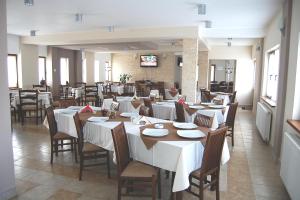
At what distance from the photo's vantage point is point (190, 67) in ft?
22.2

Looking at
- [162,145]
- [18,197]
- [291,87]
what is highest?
[291,87]

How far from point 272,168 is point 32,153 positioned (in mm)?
3980

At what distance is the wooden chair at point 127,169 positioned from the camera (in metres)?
2.48

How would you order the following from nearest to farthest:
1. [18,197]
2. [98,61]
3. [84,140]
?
[18,197] < [84,140] < [98,61]

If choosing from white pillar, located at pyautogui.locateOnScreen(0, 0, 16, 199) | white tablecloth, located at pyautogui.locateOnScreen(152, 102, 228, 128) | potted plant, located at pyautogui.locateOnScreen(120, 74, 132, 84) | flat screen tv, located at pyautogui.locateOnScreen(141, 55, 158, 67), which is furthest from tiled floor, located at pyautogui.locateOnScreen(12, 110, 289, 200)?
flat screen tv, located at pyautogui.locateOnScreen(141, 55, 158, 67)

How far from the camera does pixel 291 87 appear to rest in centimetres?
339

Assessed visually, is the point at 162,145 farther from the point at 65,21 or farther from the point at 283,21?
the point at 65,21

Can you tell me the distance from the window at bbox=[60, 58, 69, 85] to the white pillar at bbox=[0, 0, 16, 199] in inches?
350

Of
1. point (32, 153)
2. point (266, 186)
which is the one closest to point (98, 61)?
point (32, 153)

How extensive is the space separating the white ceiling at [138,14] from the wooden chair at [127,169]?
8.80 feet

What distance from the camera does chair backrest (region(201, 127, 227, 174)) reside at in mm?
2404

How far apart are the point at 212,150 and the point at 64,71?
10273 millimetres

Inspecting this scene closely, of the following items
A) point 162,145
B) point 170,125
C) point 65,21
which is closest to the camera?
point 162,145

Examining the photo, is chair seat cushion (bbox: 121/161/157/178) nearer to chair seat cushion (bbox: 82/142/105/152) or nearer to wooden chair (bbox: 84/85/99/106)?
chair seat cushion (bbox: 82/142/105/152)
